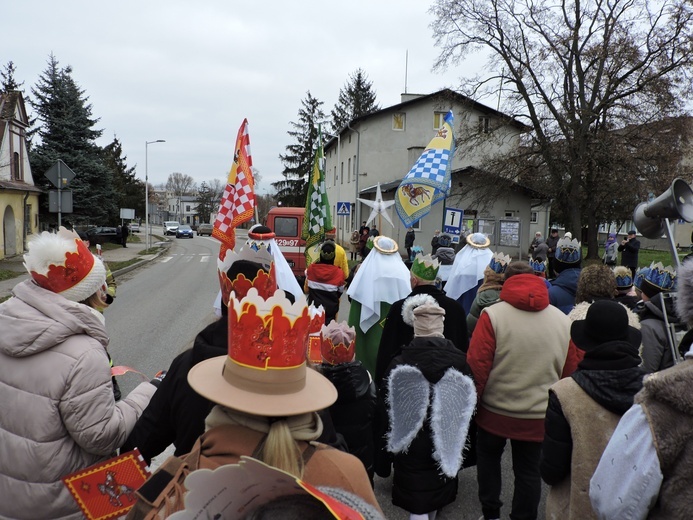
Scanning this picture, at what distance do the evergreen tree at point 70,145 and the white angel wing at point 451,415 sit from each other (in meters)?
31.8

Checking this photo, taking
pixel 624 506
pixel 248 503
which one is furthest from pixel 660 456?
pixel 248 503

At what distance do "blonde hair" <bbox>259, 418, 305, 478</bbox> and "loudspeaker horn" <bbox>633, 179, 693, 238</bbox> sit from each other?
3147 mm

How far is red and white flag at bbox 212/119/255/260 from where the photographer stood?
23.4 feet

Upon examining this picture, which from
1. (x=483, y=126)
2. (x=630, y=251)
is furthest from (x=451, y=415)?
(x=483, y=126)

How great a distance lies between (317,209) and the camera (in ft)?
30.7

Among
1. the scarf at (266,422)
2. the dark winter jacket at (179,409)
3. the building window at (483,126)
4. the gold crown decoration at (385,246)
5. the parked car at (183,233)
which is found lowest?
the parked car at (183,233)

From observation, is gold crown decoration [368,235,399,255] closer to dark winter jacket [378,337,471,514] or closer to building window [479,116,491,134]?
dark winter jacket [378,337,471,514]

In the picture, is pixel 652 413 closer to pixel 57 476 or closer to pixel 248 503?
pixel 248 503

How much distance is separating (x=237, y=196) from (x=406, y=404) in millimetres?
4788

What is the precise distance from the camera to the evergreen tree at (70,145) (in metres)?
31.0

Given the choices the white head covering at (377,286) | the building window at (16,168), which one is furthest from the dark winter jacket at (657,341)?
the building window at (16,168)

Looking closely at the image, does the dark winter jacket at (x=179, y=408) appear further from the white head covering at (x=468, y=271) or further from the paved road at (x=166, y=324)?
the white head covering at (x=468, y=271)

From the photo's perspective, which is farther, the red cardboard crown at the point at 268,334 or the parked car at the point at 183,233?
the parked car at the point at 183,233

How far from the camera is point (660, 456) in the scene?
5.60ft
